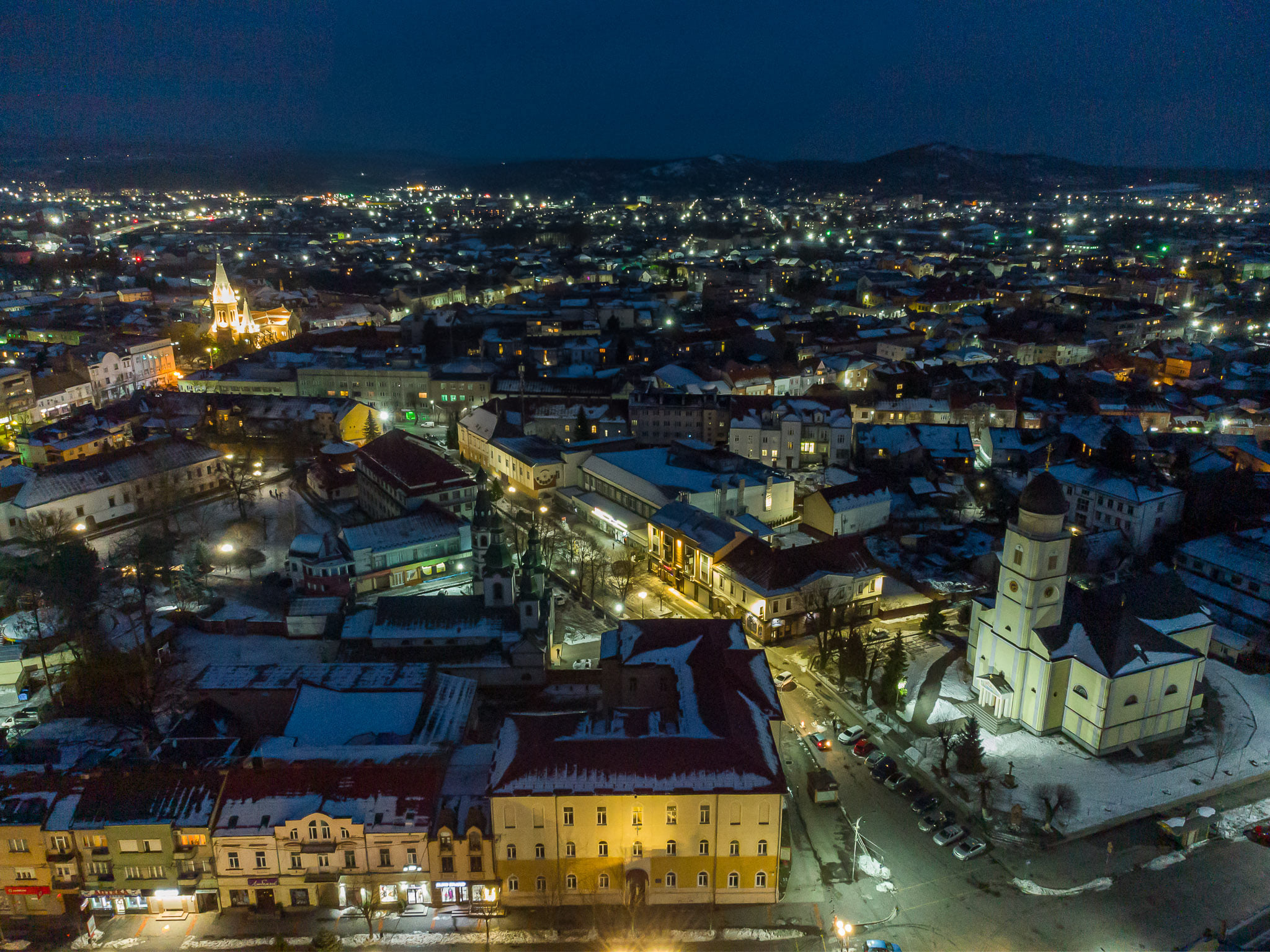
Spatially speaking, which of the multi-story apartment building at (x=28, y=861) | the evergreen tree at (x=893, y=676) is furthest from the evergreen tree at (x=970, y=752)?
the multi-story apartment building at (x=28, y=861)

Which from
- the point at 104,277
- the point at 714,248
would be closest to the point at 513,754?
the point at 104,277

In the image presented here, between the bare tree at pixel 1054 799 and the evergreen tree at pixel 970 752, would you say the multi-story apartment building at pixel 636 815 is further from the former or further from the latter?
the bare tree at pixel 1054 799

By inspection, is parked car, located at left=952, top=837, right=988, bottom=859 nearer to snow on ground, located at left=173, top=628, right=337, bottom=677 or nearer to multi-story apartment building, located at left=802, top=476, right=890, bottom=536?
multi-story apartment building, located at left=802, top=476, right=890, bottom=536

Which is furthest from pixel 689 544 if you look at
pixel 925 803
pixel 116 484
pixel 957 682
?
pixel 116 484

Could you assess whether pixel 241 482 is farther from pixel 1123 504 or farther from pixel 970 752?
pixel 1123 504

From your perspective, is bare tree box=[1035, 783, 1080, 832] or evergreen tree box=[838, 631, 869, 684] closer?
bare tree box=[1035, 783, 1080, 832]

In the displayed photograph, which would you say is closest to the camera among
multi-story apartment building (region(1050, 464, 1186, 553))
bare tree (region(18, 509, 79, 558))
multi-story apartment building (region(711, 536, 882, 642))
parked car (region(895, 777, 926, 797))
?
parked car (region(895, 777, 926, 797))

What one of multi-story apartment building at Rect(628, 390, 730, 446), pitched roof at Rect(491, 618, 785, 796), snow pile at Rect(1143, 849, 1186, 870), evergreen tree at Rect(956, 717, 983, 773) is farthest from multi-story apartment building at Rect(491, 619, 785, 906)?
multi-story apartment building at Rect(628, 390, 730, 446)
